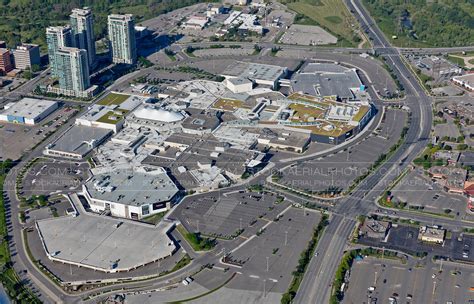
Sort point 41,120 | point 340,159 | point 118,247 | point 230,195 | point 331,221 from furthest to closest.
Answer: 1. point 41,120
2. point 340,159
3. point 230,195
4. point 331,221
5. point 118,247

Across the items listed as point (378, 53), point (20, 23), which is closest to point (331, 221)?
point (378, 53)

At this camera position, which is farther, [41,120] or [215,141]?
[41,120]

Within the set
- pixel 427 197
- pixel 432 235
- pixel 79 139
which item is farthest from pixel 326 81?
pixel 432 235

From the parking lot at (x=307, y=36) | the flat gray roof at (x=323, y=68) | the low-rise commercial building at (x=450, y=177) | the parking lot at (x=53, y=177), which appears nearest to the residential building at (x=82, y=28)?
the parking lot at (x=53, y=177)

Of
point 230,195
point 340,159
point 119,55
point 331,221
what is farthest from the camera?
point 119,55

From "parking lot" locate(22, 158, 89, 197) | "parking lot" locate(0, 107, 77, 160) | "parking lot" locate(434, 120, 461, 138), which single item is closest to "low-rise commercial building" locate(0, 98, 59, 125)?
"parking lot" locate(0, 107, 77, 160)

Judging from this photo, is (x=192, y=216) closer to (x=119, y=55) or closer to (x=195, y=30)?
(x=119, y=55)

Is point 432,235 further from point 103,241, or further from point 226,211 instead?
point 103,241
